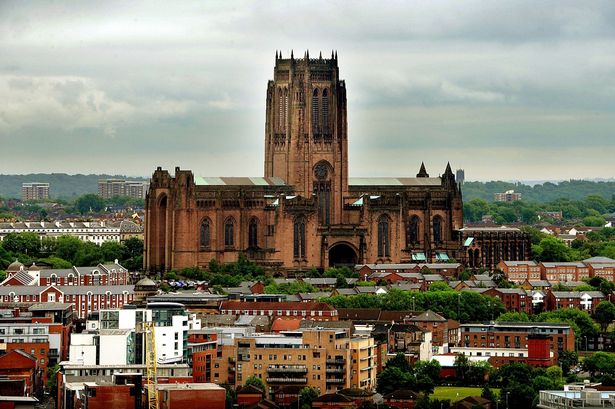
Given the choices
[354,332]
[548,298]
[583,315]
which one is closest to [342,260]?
[548,298]

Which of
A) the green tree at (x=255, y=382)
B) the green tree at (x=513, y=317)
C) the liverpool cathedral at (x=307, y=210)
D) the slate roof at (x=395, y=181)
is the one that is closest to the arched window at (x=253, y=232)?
the liverpool cathedral at (x=307, y=210)

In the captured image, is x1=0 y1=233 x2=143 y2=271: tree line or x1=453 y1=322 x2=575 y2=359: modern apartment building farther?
x1=0 y1=233 x2=143 y2=271: tree line

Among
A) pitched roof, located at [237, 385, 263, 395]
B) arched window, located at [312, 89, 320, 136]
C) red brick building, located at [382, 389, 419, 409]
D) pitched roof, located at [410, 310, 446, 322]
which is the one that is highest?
arched window, located at [312, 89, 320, 136]

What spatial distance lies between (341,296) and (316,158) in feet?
127

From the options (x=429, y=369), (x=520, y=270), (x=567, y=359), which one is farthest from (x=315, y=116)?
(x=429, y=369)

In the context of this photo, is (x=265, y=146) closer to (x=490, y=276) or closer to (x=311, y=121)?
(x=311, y=121)

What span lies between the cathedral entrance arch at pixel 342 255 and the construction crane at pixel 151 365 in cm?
8061

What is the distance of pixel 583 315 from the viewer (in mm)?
142000

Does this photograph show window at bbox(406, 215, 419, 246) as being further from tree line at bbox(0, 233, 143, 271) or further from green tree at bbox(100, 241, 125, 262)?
green tree at bbox(100, 241, 125, 262)

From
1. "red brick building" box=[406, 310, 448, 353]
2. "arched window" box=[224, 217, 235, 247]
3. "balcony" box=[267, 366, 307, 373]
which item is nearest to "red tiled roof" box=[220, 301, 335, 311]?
"red brick building" box=[406, 310, 448, 353]

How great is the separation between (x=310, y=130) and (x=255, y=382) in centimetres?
8373

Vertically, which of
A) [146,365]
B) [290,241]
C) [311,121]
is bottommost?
[146,365]

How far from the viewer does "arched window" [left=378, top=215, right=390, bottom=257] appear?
7165 inches

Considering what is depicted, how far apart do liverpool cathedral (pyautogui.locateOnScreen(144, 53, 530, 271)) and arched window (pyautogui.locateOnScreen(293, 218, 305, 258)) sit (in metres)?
0.09
